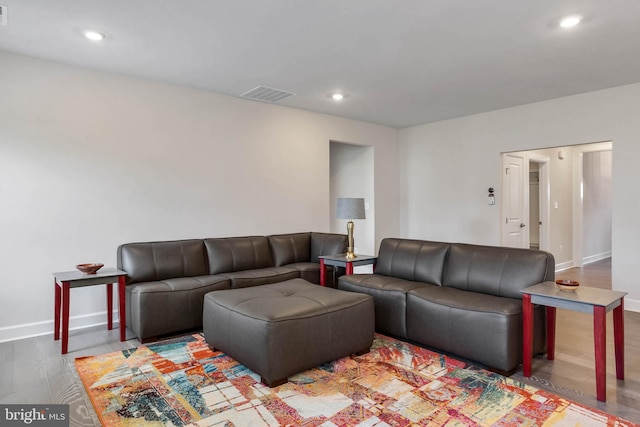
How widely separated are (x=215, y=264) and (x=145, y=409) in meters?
2.12

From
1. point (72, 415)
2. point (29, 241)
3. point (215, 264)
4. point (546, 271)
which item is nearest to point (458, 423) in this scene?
point (546, 271)

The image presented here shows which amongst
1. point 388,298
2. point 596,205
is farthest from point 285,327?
point 596,205

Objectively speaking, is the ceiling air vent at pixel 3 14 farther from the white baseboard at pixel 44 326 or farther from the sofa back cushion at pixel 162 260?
the white baseboard at pixel 44 326

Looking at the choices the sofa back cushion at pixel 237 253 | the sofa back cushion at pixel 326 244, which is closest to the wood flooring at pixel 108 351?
the sofa back cushion at pixel 237 253

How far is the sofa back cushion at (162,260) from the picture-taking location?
3.63 meters

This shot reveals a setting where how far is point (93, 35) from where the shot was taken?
2.99m

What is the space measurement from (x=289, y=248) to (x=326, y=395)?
269 cm

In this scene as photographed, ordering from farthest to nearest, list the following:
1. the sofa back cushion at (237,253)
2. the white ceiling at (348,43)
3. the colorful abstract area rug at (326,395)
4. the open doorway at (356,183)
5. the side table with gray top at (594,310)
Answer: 1. the open doorway at (356,183)
2. the sofa back cushion at (237,253)
3. the white ceiling at (348,43)
4. the side table with gray top at (594,310)
5. the colorful abstract area rug at (326,395)

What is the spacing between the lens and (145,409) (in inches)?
83.2

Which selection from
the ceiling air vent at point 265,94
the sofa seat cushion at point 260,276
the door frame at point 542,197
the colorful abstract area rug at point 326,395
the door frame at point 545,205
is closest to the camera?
the colorful abstract area rug at point 326,395

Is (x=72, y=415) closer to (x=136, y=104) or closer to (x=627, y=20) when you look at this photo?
(x=136, y=104)

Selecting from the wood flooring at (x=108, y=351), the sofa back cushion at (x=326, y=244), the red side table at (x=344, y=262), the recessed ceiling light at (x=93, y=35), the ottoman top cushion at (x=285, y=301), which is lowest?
the wood flooring at (x=108, y=351)

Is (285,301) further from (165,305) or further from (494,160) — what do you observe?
(494,160)

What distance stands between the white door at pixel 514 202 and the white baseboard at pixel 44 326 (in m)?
5.34
